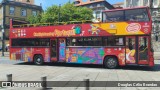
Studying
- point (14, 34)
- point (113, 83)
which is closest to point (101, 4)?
point (14, 34)

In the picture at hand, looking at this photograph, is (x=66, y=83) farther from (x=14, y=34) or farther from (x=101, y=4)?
(x=101, y=4)

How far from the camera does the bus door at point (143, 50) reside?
1680cm

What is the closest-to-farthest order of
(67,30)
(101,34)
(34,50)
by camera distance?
(101,34) < (67,30) < (34,50)

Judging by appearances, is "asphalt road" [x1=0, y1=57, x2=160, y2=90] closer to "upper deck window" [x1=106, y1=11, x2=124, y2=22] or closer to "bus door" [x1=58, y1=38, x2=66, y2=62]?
"bus door" [x1=58, y1=38, x2=66, y2=62]

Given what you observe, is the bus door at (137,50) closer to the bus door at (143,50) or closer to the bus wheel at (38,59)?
the bus door at (143,50)

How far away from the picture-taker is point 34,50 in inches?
833

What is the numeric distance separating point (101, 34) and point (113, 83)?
22.6 ft

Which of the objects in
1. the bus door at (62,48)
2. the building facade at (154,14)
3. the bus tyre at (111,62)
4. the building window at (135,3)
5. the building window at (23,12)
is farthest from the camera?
the building window at (135,3)

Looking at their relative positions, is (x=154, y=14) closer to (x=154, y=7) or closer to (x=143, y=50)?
(x=154, y=7)

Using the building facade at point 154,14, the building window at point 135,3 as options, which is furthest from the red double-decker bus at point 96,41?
the building window at point 135,3

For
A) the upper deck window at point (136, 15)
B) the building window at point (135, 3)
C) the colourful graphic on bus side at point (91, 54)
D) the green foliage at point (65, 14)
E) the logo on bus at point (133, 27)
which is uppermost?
the building window at point (135, 3)

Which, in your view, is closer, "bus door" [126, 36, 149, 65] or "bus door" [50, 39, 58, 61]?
"bus door" [126, 36, 149, 65]

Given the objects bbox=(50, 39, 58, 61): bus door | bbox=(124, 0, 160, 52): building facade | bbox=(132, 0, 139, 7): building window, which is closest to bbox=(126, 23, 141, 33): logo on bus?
bbox=(50, 39, 58, 61): bus door

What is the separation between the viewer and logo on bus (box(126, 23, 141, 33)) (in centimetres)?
1705
